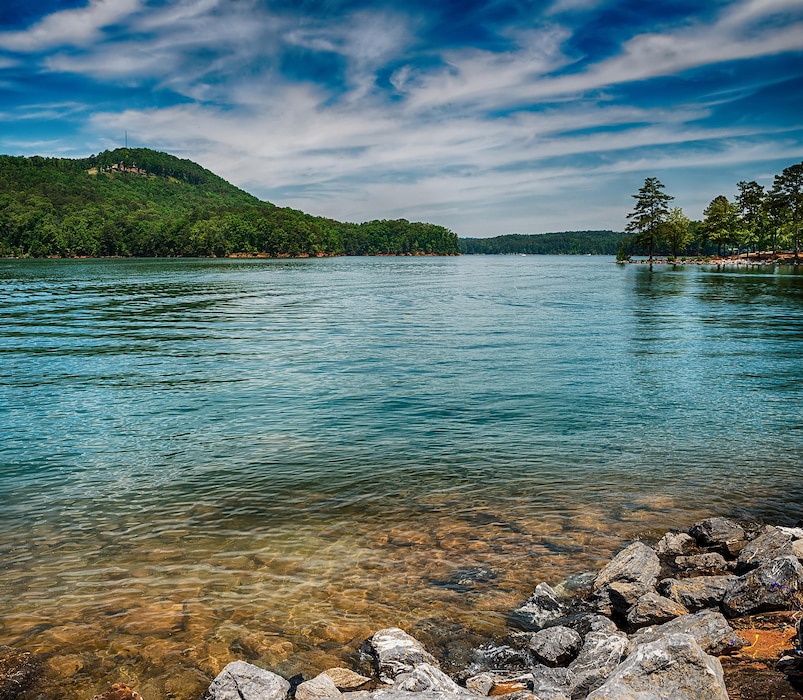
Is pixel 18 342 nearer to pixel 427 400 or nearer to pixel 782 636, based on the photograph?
pixel 427 400

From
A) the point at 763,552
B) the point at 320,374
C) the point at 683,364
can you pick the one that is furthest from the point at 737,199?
the point at 763,552

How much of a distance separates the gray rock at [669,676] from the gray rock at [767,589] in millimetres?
2625

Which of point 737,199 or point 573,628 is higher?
point 737,199

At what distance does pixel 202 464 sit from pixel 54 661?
22.9ft

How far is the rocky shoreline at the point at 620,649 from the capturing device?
5506mm

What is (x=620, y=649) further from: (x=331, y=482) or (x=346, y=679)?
(x=331, y=482)

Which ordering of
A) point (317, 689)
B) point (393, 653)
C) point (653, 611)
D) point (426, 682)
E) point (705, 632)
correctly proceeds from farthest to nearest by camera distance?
point (653, 611)
point (393, 653)
point (705, 632)
point (317, 689)
point (426, 682)

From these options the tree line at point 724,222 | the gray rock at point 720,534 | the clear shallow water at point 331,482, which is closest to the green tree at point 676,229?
the tree line at point 724,222

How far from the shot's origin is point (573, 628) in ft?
25.1

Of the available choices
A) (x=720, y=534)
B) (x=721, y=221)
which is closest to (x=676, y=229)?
(x=721, y=221)

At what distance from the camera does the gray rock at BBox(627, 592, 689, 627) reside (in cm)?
757

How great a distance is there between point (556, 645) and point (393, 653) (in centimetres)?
190

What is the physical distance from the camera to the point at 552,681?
20.9 feet

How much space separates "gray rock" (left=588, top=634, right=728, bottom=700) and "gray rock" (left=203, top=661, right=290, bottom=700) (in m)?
3.17
